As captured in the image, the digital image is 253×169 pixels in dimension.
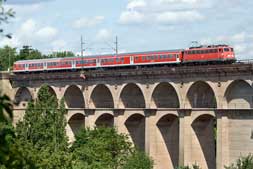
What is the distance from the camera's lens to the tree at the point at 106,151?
50.7 m

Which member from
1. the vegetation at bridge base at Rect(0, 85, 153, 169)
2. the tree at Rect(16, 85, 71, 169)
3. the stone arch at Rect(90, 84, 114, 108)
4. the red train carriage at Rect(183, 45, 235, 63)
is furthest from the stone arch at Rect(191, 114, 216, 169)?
the stone arch at Rect(90, 84, 114, 108)

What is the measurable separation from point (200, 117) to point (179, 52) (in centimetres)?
670

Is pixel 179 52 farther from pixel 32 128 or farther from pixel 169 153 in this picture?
pixel 32 128

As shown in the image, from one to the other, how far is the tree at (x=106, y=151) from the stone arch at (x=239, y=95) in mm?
8646

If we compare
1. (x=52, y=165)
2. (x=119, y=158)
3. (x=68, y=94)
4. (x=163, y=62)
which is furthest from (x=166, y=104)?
(x=52, y=165)

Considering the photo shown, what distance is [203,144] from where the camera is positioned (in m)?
58.2

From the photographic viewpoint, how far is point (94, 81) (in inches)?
2749

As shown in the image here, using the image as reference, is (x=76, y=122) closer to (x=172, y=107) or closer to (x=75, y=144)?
(x=75, y=144)

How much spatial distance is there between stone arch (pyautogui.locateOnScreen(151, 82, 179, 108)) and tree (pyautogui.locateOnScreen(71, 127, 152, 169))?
460 cm

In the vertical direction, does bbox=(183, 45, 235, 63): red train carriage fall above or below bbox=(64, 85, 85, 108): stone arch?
above

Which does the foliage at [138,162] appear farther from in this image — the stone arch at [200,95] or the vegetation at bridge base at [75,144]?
the stone arch at [200,95]

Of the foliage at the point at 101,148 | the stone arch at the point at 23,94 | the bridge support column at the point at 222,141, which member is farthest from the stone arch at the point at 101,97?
the bridge support column at the point at 222,141

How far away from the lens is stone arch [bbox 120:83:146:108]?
65438 millimetres

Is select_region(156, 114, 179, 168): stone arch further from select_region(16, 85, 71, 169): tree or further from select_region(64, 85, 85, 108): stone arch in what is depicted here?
select_region(64, 85, 85, 108): stone arch
